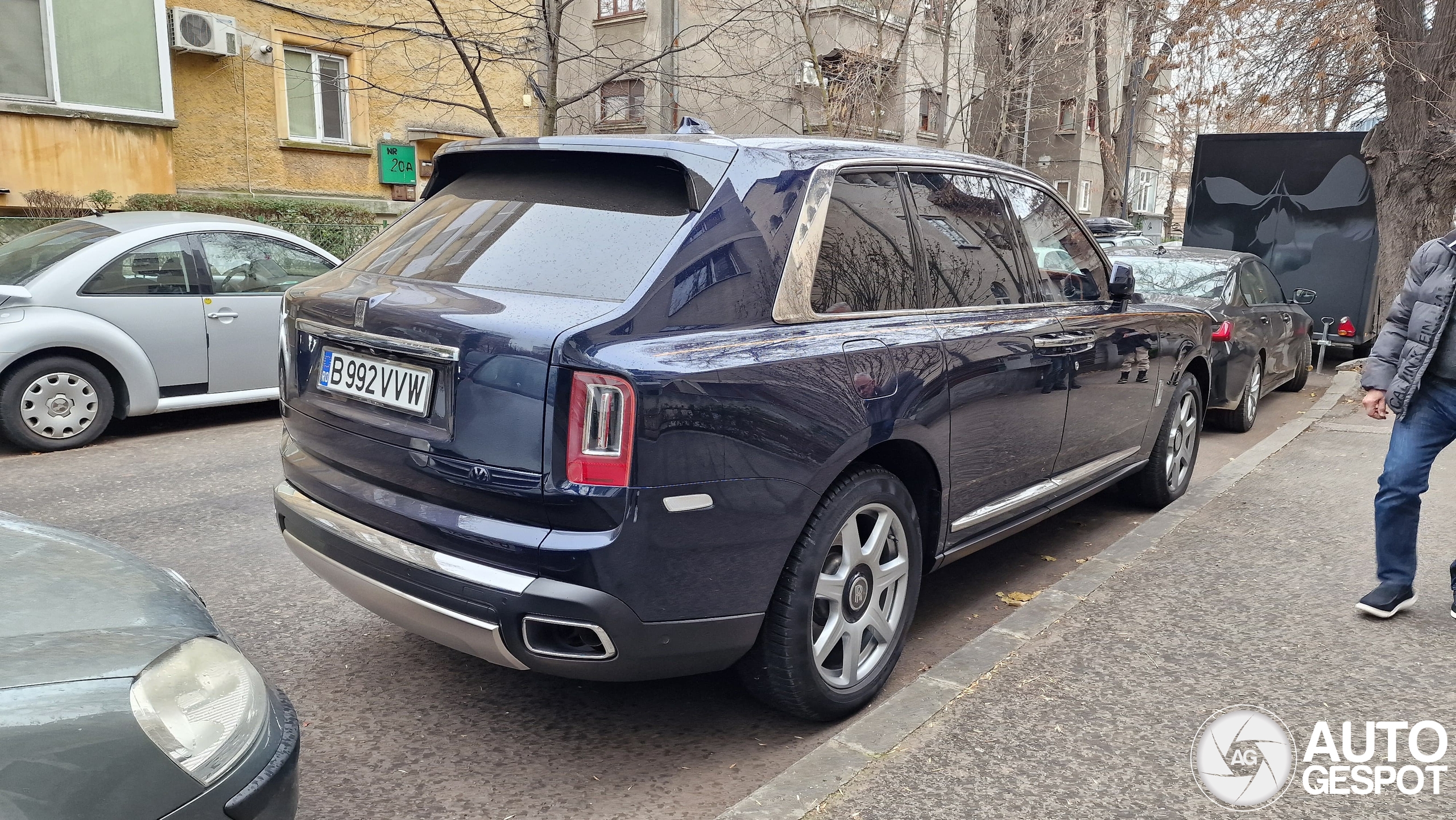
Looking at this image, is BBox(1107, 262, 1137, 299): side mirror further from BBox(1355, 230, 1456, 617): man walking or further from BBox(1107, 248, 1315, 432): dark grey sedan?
BBox(1107, 248, 1315, 432): dark grey sedan

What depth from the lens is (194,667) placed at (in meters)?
2.02

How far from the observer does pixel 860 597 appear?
326 cm

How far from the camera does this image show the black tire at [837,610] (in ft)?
9.75

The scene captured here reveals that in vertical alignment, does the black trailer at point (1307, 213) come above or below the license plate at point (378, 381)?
above

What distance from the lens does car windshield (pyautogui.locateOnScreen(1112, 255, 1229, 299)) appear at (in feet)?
28.8

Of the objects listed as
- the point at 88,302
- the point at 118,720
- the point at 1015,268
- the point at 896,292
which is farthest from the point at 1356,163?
the point at 118,720

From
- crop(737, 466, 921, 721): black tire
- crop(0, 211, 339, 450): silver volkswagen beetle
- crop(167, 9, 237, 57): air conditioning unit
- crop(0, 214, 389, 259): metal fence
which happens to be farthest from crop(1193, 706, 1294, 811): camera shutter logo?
crop(167, 9, 237, 57): air conditioning unit

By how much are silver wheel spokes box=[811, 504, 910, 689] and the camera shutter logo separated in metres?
0.99

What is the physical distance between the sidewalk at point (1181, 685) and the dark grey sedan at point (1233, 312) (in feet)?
10.3

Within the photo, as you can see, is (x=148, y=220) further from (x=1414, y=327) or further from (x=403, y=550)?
(x=1414, y=327)

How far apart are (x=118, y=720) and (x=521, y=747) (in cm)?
155

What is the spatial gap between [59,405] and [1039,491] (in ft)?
20.8

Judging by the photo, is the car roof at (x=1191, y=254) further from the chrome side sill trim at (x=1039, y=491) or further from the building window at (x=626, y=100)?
the building window at (x=626, y=100)

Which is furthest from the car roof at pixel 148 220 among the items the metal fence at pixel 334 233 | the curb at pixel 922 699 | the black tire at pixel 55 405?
the curb at pixel 922 699
